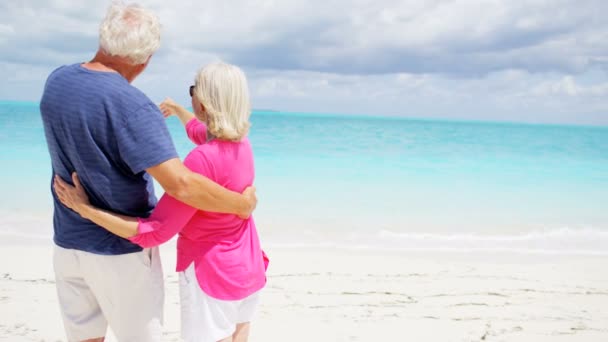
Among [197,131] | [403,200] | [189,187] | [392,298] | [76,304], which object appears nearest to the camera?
[189,187]

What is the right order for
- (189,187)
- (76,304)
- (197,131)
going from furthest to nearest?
(197,131) → (76,304) → (189,187)

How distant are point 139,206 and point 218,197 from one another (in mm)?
346

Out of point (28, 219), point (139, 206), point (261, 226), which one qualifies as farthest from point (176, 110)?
point (28, 219)

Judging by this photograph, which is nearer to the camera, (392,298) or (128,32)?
(128,32)

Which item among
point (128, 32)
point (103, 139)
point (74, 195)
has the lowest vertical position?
point (74, 195)

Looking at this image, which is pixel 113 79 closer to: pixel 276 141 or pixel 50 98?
pixel 50 98

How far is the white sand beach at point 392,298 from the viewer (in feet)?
12.3

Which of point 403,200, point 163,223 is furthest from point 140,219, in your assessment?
point 403,200

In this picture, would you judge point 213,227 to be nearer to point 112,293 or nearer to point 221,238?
point 221,238

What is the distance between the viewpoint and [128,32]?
1.88 m

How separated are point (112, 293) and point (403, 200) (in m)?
8.58

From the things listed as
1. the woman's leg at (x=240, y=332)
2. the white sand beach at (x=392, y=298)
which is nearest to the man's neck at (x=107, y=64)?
the woman's leg at (x=240, y=332)

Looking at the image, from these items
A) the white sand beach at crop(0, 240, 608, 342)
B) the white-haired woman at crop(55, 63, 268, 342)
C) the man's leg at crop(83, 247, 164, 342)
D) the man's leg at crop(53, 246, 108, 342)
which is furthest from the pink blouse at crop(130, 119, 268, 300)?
the white sand beach at crop(0, 240, 608, 342)

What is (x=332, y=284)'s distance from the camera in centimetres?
473
